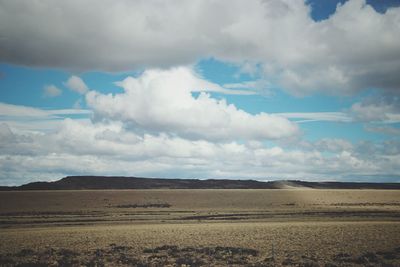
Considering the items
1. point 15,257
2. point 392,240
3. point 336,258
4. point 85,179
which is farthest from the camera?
point 85,179

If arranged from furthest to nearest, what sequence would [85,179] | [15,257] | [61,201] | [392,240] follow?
[85,179]
[61,201]
[392,240]
[15,257]

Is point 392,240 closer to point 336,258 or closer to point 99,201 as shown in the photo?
point 336,258

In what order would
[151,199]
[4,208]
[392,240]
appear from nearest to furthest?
[392,240] → [4,208] → [151,199]

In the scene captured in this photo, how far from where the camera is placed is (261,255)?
24484mm

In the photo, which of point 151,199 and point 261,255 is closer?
point 261,255

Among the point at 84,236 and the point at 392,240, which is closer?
the point at 392,240

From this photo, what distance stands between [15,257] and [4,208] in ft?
214

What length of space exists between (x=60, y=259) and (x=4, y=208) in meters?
67.7

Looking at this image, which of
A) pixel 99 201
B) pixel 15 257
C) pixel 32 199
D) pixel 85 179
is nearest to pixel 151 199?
pixel 99 201

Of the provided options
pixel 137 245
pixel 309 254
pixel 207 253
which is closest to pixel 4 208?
pixel 137 245

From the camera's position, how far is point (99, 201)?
97.1 m

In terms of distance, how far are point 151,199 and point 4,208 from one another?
3526 centimetres

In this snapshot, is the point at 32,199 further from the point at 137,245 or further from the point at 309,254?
the point at 309,254

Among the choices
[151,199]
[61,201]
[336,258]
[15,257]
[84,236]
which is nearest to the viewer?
[336,258]
